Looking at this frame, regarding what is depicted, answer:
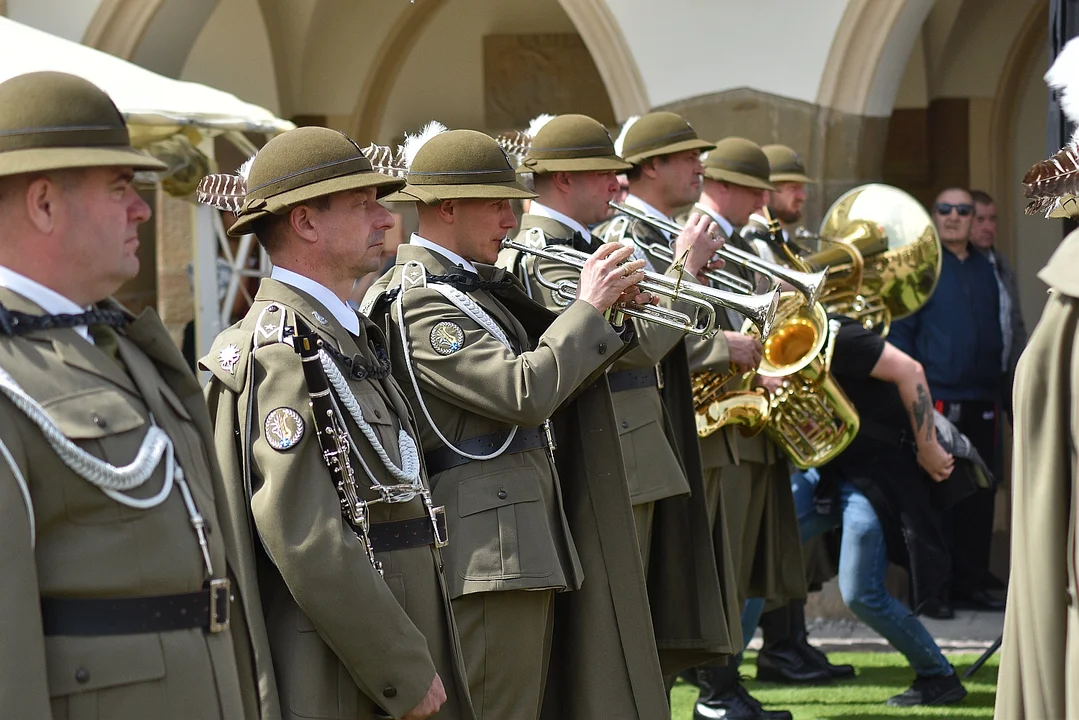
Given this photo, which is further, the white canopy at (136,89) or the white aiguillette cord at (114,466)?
the white canopy at (136,89)

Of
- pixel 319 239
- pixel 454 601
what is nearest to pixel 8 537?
pixel 319 239

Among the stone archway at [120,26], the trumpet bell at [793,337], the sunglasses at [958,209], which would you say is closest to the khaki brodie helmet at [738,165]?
the trumpet bell at [793,337]

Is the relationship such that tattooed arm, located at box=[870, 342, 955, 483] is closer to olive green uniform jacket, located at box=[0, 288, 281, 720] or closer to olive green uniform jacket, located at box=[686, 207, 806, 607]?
olive green uniform jacket, located at box=[686, 207, 806, 607]

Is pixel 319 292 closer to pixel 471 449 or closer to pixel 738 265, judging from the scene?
pixel 471 449

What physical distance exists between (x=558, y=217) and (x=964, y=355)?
4.00 m

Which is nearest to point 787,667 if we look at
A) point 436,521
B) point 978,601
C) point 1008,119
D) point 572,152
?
point 978,601

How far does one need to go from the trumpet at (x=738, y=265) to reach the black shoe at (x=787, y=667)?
6.15ft

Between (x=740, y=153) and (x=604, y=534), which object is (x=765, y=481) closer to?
(x=740, y=153)

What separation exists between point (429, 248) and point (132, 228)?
1.64m

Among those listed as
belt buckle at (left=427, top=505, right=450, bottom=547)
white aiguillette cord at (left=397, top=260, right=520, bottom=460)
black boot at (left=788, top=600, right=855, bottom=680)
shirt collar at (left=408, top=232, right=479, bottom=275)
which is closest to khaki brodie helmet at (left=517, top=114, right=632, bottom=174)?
shirt collar at (left=408, top=232, right=479, bottom=275)

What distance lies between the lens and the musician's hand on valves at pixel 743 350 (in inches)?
222

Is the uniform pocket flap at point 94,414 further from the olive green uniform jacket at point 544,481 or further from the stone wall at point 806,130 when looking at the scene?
the stone wall at point 806,130

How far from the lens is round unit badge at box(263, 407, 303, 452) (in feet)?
10.4

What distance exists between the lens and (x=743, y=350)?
5645mm
